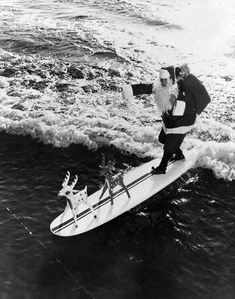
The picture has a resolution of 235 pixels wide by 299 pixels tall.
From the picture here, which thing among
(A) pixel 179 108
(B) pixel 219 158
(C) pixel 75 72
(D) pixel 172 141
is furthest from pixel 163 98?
(C) pixel 75 72

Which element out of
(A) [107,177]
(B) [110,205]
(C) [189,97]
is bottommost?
(B) [110,205]

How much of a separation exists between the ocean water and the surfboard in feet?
0.89

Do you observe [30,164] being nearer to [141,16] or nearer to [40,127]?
[40,127]

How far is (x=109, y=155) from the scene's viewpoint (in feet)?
31.6

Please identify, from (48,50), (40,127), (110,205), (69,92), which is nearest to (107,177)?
(110,205)

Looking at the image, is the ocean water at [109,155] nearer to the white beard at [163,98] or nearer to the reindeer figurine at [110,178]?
the reindeer figurine at [110,178]

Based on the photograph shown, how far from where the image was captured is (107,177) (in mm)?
7148

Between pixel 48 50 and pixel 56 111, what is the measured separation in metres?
5.50

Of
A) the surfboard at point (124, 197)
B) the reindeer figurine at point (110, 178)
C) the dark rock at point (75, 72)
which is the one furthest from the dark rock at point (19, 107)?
the reindeer figurine at point (110, 178)

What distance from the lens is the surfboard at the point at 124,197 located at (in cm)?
702

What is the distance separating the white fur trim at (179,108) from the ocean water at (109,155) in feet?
5.58

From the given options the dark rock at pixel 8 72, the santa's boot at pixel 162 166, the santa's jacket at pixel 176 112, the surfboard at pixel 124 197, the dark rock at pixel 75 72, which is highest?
the santa's jacket at pixel 176 112

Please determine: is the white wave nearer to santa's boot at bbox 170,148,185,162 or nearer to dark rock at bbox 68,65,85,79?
santa's boot at bbox 170,148,185,162

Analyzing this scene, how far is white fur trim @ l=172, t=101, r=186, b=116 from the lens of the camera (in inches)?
292
